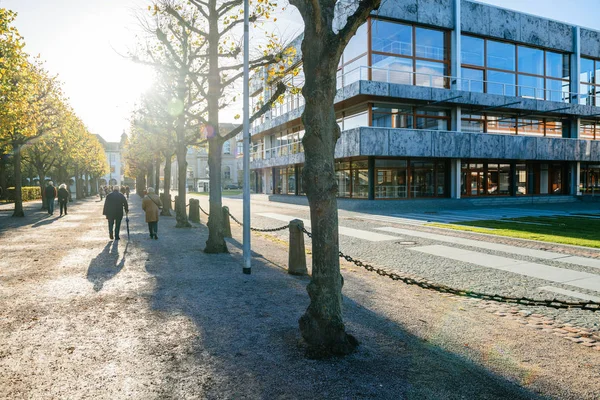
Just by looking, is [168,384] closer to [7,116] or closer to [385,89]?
[7,116]

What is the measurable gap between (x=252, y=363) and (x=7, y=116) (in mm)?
18158

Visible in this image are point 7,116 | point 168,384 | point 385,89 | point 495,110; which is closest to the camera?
point 168,384

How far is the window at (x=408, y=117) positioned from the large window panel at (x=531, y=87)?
21.8ft

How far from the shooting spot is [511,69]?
28.2 m

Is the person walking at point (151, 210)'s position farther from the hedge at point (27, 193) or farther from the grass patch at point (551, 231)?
the hedge at point (27, 193)

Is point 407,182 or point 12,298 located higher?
point 407,182

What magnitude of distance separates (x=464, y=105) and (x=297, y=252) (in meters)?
23.1

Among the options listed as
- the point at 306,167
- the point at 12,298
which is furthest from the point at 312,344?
the point at 12,298

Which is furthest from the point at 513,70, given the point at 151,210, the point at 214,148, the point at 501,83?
the point at 151,210

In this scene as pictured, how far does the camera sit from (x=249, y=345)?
4.06 m

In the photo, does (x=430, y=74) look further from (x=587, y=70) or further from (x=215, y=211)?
(x=215, y=211)

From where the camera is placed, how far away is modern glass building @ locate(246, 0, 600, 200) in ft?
79.3

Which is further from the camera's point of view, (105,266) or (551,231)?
(551,231)

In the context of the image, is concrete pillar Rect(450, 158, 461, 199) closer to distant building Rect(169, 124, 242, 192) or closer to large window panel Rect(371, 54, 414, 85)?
large window panel Rect(371, 54, 414, 85)
